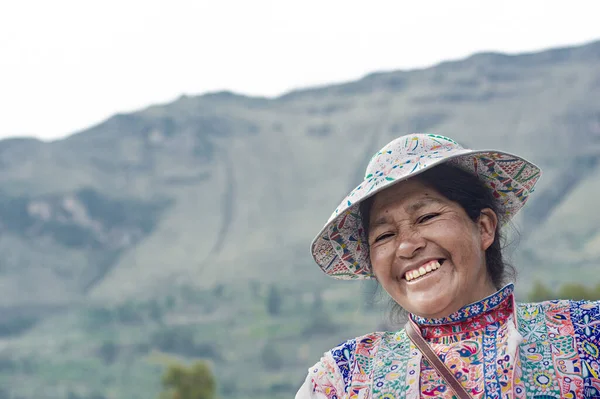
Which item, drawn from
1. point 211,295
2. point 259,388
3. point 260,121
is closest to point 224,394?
point 259,388

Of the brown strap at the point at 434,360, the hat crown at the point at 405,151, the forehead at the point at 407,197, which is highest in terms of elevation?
the hat crown at the point at 405,151

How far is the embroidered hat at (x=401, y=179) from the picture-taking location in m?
2.29

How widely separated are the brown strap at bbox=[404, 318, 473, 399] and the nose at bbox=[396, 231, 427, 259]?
0.21 meters

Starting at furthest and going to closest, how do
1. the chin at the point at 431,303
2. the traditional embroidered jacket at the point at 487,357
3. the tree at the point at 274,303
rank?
the tree at the point at 274,303, the chin at the point at 431,303, the traditional embroidered jacket at the point at 487,357

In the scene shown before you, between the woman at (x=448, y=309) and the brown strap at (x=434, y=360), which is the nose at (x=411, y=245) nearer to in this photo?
the woman at (x=448, y=309)

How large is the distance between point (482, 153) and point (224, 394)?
3133 inches

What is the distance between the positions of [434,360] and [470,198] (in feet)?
1.56

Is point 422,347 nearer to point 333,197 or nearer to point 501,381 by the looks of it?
point 501,381

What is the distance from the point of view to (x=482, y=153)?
92.0 inches

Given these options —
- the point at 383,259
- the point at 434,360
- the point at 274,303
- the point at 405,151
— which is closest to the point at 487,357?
the point at 434,360

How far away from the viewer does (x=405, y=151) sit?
7.72 feet

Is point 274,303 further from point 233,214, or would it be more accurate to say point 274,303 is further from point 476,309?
point 476,309

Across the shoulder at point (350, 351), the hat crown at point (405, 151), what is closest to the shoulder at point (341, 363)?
the shoulder at point (350, 351)

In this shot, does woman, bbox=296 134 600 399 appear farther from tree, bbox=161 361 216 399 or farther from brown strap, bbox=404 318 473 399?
tree, bbox=161 361 216 399
